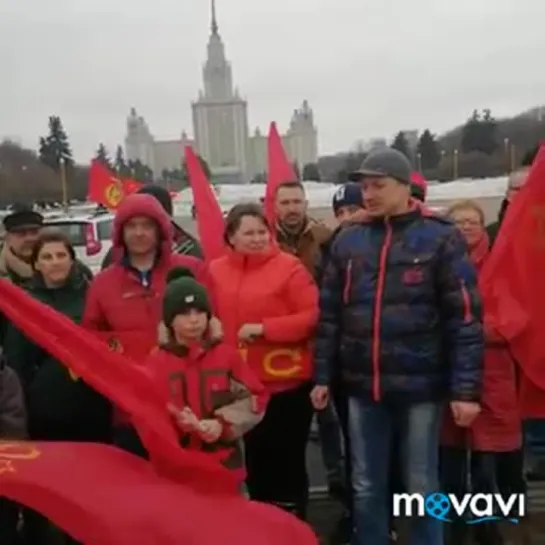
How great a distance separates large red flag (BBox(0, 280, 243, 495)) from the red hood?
591 millimetres

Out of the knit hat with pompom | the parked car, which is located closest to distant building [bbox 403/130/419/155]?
the parked car

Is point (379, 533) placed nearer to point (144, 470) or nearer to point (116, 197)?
point (144, 470)

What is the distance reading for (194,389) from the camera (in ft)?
10.7

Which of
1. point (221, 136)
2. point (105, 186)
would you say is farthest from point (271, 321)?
point (221, 136)

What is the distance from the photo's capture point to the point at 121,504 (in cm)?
271

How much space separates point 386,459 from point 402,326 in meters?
0.55

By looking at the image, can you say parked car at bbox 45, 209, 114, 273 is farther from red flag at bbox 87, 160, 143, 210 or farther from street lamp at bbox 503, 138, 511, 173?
street lamp at bbox 503, 138, 511, 173

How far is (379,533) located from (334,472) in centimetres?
97

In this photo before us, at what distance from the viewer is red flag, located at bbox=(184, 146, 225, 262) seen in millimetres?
5156

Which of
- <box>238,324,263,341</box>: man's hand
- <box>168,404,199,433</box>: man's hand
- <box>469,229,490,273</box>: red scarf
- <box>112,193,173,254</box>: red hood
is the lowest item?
<box>168,404,199,433</box>: man's hand

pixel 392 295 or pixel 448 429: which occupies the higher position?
pixel 392 295

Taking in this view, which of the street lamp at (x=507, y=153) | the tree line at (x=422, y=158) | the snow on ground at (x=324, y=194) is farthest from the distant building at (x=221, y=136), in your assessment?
the snow on ground at (x=324, y=194)

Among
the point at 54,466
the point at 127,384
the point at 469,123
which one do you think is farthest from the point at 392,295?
the point at 469,123

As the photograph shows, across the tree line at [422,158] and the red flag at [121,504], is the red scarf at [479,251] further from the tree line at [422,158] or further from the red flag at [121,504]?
the tree line at [422,158]
